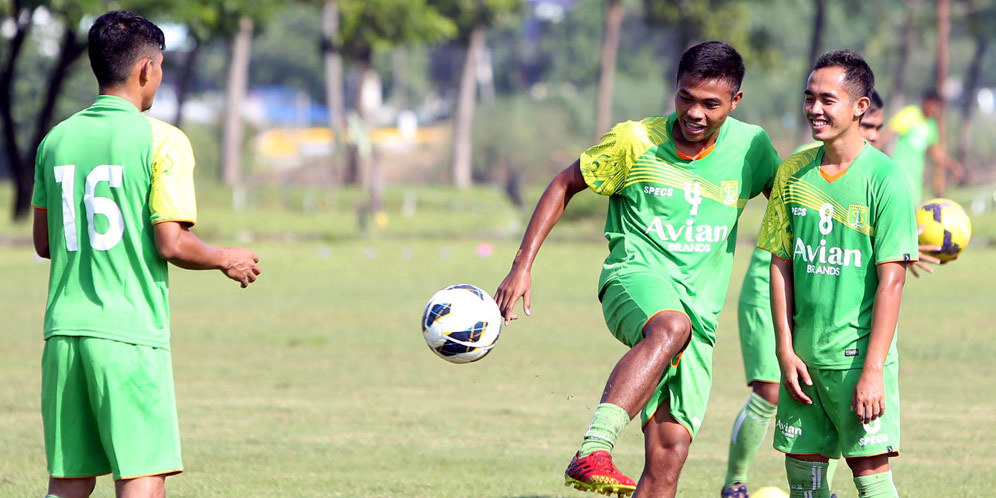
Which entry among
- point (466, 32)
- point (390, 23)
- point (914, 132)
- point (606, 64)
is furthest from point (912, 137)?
point (466, 32)

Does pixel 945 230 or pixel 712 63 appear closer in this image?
pixel 712 63

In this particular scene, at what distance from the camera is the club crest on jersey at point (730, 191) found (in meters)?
5.58

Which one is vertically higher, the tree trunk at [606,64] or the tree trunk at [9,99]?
the tree trunk at [606,64]

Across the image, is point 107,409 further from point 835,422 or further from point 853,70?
point 853,70

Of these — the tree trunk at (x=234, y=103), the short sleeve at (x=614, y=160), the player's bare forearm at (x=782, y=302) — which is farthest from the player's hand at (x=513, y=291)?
the tree trunk at (x=234, y=103)

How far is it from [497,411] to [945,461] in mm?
2952

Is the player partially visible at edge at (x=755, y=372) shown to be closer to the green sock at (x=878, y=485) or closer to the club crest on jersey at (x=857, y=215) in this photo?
the green sock at (x=878, y=485)

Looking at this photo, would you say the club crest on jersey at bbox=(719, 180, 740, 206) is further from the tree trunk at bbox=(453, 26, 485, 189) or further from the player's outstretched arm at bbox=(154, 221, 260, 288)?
the tree trunk at bbox=(453, 26, 485, 189)

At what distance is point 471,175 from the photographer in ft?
228

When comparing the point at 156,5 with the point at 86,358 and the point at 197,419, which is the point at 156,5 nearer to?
the point at 197,419

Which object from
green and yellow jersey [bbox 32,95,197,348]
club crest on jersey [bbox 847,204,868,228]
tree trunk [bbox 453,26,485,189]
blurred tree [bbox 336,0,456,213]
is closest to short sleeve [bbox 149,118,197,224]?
green and yellow jersey [bbox 32,95,197,348]

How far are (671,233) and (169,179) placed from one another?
2.01 metres

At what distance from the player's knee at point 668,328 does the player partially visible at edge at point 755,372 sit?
4.50 feet

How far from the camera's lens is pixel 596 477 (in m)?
4.69
